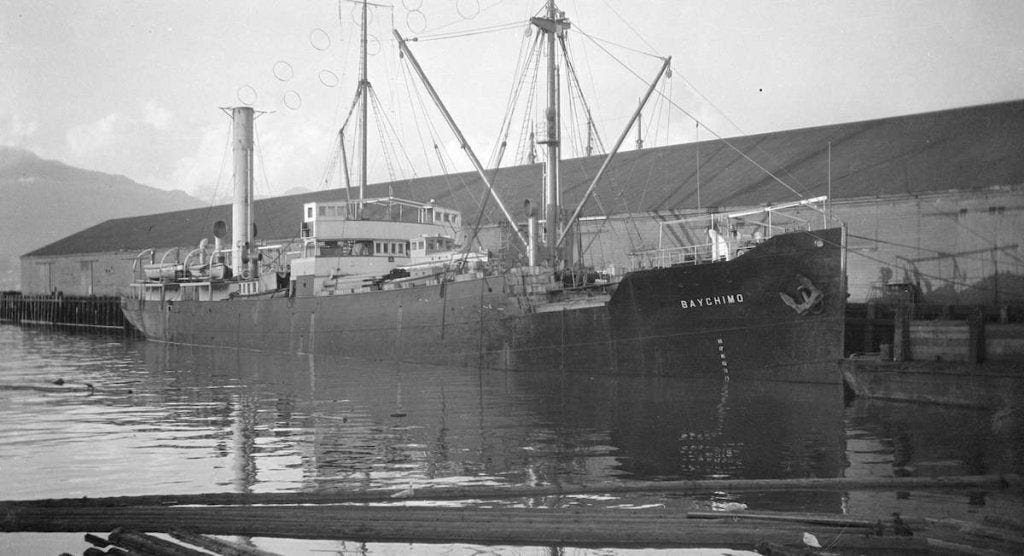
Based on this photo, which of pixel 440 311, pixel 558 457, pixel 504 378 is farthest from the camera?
pixel 440 311

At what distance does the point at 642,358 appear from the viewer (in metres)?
23.6

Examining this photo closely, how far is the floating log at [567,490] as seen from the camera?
384 inches

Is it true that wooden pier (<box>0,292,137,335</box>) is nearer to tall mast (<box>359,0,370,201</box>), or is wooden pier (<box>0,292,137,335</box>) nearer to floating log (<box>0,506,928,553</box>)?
tall mast (<box>359,0,370,201</box>)

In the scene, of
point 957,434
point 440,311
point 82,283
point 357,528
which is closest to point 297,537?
point 357,528

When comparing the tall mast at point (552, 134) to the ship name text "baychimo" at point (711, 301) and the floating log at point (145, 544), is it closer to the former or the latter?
the ship name text "baychimo" at point (711, 301)

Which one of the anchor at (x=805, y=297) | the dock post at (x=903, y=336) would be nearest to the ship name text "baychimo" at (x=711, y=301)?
the anchor at (x=805, y=297)

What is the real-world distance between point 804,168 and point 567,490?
91.4ft

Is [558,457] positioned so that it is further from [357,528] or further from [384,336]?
[384,336]

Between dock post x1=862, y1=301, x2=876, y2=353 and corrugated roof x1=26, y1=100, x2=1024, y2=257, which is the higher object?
corrugated roof x1=26, y1=100, x2=1024, y2=257

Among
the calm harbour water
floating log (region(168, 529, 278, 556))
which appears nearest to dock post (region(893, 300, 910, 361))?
the calm harbour water

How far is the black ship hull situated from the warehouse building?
2233 millimetres

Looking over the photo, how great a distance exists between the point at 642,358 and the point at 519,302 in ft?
13.3

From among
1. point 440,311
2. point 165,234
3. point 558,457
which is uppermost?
point 165,234

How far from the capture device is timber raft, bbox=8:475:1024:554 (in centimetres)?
793
